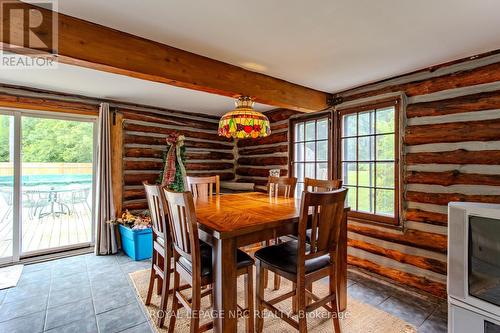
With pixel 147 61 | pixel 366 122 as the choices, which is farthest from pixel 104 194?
pixel 366 122

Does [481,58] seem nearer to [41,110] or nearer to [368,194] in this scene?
[368,194]

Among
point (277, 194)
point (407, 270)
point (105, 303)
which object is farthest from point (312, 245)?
point (105, 303)

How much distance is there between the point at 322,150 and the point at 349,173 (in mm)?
573

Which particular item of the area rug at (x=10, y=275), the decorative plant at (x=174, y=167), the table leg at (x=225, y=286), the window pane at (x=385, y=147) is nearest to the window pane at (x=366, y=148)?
the window pane at (x=385, y=147)

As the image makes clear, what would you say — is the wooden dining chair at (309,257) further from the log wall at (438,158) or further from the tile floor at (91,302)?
the log wall at (438,158)

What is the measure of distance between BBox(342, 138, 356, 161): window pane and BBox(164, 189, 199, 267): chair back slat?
2.59 m

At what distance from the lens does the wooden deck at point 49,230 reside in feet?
11.2

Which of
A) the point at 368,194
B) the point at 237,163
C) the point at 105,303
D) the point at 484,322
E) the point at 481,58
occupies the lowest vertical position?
the point at 105,303

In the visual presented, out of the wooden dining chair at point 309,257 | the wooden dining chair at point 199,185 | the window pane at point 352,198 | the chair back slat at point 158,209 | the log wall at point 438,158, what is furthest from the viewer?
the window pane at point 352,198

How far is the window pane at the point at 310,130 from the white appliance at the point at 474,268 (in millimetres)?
2545

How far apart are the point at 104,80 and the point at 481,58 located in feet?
13.6

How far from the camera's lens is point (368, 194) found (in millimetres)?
3318

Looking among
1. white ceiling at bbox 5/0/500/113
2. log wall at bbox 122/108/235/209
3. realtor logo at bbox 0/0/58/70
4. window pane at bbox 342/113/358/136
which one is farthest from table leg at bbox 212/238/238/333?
log wall at bbox 122/108/235/209

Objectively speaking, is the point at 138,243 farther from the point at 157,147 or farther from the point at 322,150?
the point at 322,150
